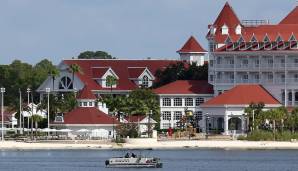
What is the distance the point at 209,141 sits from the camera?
197 m

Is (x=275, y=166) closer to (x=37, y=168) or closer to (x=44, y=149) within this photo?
(x=37, y=168)

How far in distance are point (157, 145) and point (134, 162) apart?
33065mm

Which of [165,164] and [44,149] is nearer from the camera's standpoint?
[165,164]

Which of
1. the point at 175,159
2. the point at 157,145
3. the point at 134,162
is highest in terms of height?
the point at 157,145

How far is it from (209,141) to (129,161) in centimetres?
3548

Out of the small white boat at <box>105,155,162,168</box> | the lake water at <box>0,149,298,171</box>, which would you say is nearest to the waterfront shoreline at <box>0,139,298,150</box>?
the lake water at <box>0,149,298,171</box>

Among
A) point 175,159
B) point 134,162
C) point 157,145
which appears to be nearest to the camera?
point 134,162

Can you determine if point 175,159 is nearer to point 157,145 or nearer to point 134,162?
point 157,145

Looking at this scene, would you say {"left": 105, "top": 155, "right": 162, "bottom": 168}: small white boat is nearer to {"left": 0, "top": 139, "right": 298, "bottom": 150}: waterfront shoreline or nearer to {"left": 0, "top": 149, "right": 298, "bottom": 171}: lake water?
{"left": 0, "top": 149, "right": 298, "bottom": 171}: lake water

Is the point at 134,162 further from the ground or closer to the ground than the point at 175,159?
closer to the ground

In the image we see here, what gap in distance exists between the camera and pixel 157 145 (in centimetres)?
19462

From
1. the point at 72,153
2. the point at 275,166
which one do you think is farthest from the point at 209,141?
the point at 275,166

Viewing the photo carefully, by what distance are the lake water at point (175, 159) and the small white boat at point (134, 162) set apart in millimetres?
964

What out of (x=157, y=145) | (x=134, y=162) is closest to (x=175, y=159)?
(x=157, y=145)
